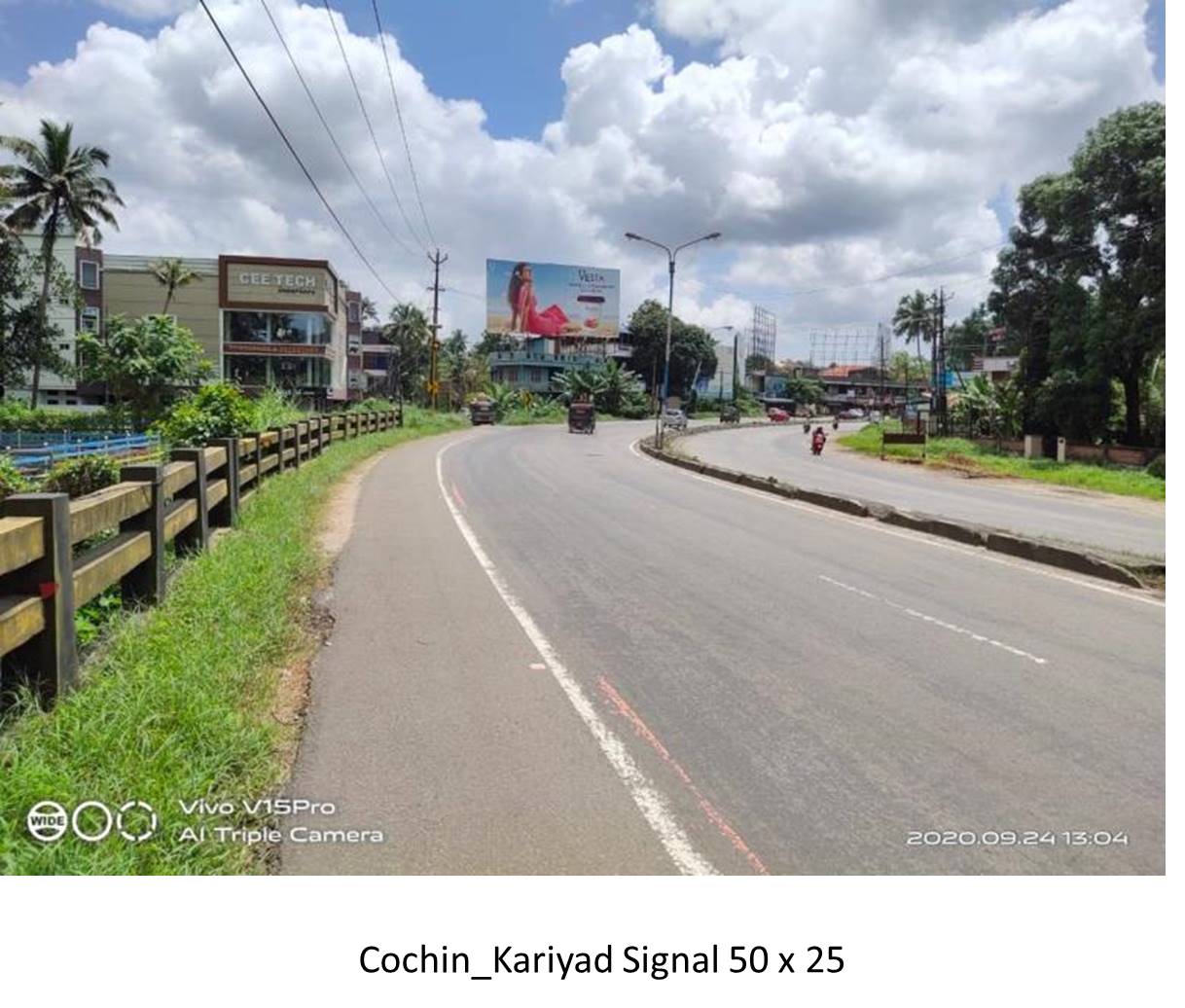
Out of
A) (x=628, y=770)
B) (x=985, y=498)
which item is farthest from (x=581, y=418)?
(x=628, y=770)

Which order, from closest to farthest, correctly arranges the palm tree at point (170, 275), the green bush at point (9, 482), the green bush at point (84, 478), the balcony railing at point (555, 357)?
the green bush at point (84, 478), the green bush at point (9, 482), the palm tree at point (170, 275), the balcony railing at point (555, 357)

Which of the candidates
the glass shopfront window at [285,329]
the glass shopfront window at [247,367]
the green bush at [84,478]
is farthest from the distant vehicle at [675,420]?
the green bush at [84,478]

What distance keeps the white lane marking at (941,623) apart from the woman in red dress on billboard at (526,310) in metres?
59.2

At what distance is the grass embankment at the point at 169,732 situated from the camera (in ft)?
9.53

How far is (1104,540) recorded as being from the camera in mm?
13234

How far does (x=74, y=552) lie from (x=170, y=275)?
148ft

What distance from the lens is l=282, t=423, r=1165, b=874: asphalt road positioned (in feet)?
10.8

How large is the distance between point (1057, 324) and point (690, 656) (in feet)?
111

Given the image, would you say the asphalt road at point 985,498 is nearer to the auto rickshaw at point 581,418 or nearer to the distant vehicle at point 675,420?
the auto rickshaw at point 581,418

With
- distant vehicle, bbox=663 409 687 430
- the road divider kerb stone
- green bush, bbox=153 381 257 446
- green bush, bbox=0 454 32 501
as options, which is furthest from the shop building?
the road divider kerb stone

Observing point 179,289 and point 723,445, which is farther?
point 179,289

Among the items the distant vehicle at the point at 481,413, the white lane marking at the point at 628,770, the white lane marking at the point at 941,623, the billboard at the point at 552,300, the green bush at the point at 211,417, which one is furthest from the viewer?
the billboard at the point at 552,300

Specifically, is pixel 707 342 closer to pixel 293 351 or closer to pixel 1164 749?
pixel 293 351

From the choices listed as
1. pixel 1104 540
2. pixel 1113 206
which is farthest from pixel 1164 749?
pixel 1113 206
